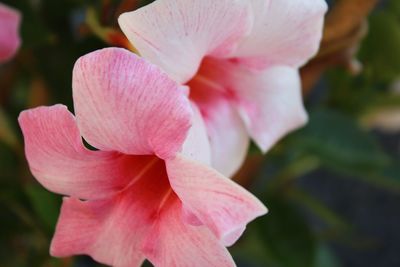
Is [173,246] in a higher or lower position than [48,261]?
higher

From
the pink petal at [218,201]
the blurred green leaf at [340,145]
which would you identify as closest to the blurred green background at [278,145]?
the blurred green leaf at [340,145]

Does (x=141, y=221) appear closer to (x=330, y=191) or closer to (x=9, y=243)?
(x=9, y=243)

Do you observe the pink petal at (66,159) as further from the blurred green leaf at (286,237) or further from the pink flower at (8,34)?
the blurred green leaf at (286,237)

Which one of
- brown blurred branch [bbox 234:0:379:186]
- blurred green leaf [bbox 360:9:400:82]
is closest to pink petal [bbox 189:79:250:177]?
brown blurred branch [bbox 234:0:379:186]

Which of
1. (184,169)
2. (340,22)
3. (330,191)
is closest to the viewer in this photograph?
(184,169)

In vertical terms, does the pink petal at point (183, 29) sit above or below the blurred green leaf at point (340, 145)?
above

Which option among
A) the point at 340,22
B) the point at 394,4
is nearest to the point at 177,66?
the point at 340,22

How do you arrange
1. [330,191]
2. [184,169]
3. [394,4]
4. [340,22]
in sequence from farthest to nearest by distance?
[330,191]
[394,4]
[340,22]
[184,169]
